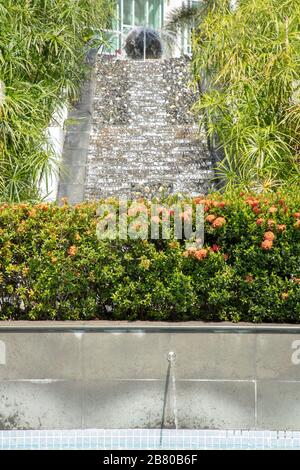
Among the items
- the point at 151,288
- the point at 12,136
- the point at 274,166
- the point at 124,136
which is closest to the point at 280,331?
the point at 151,288

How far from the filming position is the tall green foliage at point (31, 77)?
7547 mm

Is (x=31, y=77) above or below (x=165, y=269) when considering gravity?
above

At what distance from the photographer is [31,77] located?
886cm

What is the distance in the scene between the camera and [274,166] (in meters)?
7.35

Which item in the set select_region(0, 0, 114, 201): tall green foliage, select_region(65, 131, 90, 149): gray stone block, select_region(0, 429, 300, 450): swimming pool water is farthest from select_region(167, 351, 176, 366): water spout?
select_region(65, 131, 90, 149): gray stone block

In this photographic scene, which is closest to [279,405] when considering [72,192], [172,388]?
[172,388]

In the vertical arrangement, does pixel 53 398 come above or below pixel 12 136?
below

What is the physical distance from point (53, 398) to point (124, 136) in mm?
6517

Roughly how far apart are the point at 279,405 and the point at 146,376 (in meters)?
0.91

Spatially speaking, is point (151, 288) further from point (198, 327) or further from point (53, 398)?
point (53, 398)

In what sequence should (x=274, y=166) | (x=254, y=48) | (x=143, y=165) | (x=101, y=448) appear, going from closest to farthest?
1. (x=101, y=448)
2. (x=274, y=166)
3. (x=254, y=48)
4. (x=143, y=165)

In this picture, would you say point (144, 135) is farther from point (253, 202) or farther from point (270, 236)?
point (270, 236)

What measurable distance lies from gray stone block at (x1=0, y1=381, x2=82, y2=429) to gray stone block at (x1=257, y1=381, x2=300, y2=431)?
1215 mm

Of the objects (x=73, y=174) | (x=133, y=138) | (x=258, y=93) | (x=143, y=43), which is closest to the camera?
(x=258, y=93)
